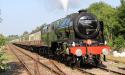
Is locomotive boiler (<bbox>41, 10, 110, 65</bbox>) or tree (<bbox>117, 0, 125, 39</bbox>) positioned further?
tree (<bbox>117, 0, 125, 39</bbox>)

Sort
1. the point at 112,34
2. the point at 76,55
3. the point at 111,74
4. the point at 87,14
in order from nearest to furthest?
1. the point at 111,74
2. the point at 76,55
3. the point at 87,14
4. the point at 112,34

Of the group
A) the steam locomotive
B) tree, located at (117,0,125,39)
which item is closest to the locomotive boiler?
the steam locomotive

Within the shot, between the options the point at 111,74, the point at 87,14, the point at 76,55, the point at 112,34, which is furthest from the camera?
the point at 112,34

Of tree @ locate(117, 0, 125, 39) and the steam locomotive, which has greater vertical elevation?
tree @ locate(117, 0, 125, 39)

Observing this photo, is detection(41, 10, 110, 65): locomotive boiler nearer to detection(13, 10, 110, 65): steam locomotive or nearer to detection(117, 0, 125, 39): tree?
detection(13, 10, 110, 65): steam locomotive

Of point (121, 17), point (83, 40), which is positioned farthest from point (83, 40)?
point (121, 17)

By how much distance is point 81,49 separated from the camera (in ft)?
58.4

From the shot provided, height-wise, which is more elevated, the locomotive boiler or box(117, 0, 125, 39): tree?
box(117, 0, 125, 39): tree

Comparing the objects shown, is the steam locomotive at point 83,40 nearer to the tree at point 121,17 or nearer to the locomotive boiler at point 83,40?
the locomotive boiler at point 83,40

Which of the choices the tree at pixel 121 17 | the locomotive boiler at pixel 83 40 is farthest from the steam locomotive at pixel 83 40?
the tree at pixel 121 17

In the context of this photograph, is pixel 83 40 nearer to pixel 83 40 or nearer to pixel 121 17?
pixel 83 40

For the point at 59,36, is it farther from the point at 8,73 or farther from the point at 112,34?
the point at 112,34

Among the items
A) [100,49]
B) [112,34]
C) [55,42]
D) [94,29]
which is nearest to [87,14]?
[94,29]

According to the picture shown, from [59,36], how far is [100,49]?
4161mm
